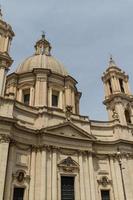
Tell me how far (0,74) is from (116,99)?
1503cm

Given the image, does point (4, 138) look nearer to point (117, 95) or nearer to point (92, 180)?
point (92, 180)

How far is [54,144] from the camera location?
25.1 metres

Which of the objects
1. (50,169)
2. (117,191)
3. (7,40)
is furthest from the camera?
(7,40)

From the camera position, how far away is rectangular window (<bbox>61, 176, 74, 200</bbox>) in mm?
23812

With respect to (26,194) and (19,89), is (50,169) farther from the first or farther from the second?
(19,89)

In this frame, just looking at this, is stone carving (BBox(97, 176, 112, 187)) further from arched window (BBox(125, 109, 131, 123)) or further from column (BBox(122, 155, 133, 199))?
arched window (BBox(125, 109, 131, 123))

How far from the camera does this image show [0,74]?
2505 centimetres

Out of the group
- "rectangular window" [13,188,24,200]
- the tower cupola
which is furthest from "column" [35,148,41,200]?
the tower cupola

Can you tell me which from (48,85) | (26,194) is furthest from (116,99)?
(26,194)

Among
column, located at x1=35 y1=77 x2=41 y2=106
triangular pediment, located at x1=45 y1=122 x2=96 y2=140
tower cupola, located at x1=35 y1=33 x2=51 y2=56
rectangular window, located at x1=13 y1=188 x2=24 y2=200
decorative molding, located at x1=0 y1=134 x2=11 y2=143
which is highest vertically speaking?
tower cupola, located at x1=35 y1=33 x2=51 y2=56

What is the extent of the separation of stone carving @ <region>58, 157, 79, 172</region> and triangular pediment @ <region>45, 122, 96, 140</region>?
240 centimetres

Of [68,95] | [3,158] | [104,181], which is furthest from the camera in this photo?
[68,95]

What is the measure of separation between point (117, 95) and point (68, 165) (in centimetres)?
1221

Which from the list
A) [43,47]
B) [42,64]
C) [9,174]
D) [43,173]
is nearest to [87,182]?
[43,173]
